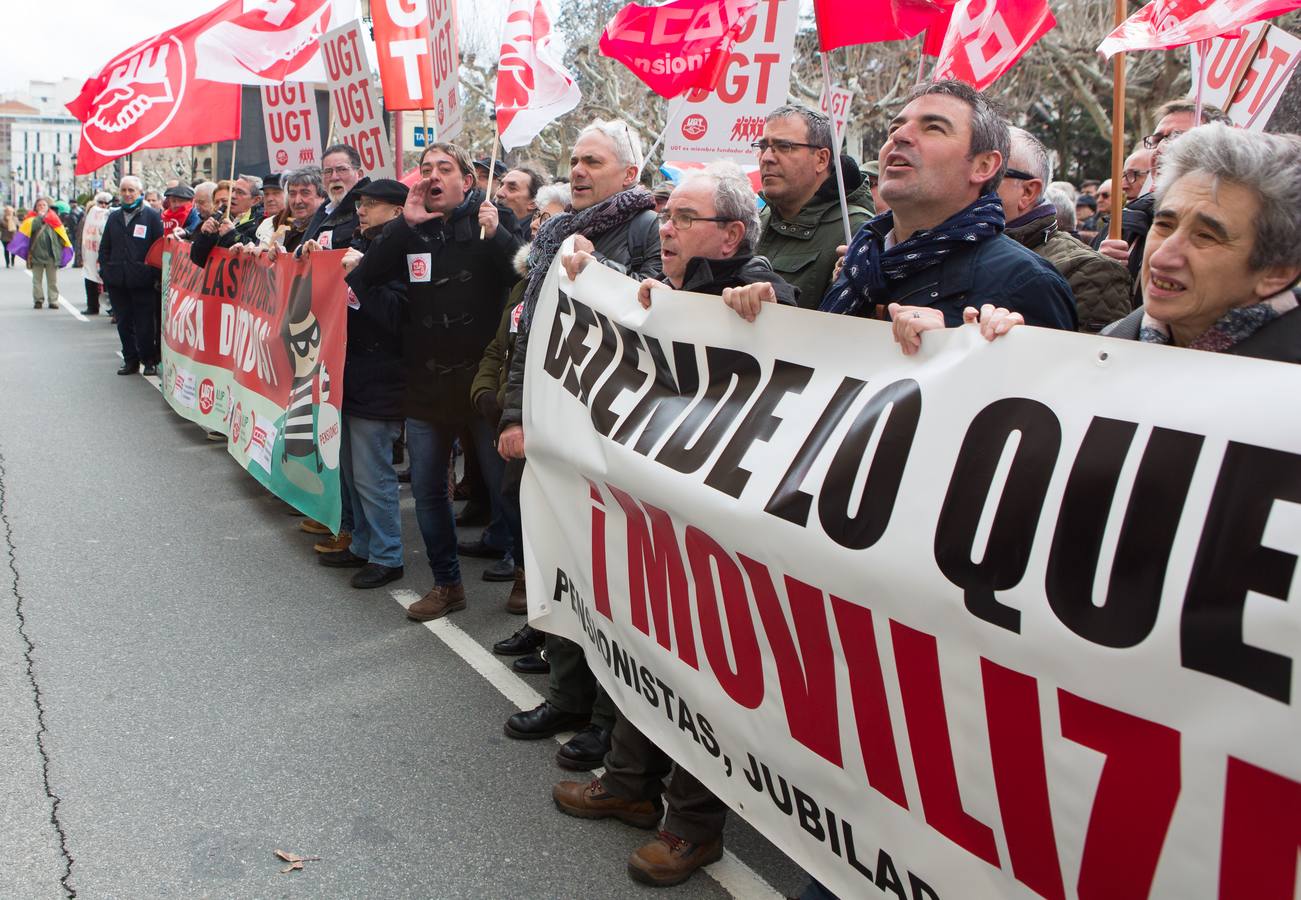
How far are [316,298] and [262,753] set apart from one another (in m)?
2.80

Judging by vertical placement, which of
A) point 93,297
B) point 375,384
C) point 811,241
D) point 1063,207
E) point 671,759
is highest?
point 1063,207

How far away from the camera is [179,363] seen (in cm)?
907

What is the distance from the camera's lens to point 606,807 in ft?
10.8

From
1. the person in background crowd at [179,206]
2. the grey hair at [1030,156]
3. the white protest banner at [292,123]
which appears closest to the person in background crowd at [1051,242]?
the grey hair at [1030,156]

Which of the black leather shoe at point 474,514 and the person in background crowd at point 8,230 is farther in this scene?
the person in background crowd at point 8,230

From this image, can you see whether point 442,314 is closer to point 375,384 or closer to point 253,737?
point 375,384

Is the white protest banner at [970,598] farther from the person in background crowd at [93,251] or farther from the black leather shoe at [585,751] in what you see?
the person in background crowd at [93,251]

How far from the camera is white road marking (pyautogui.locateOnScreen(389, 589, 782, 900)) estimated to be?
9.73ft

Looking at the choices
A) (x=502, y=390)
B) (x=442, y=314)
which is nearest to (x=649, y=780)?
(x=502, y=390)

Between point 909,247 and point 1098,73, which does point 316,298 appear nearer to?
point 909,247

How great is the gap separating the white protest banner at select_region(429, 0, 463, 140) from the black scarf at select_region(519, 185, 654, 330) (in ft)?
7.02

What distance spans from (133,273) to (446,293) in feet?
25.4

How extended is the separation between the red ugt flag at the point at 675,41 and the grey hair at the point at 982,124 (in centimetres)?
283

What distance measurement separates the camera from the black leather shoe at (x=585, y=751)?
3.58 meters
